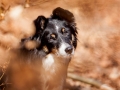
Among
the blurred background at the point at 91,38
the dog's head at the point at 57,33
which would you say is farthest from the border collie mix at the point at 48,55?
the blurred background at the point at 91,38

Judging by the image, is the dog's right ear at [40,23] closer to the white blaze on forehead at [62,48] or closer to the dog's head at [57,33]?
the dog's head at [57,33]

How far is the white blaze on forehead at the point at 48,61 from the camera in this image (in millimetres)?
4762

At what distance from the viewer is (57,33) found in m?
4.61

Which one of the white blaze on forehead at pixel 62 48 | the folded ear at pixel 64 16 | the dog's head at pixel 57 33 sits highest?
the folded ear at pixel 64 16

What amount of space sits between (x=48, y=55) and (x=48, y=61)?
0.40 feet

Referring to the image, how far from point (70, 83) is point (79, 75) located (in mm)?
242

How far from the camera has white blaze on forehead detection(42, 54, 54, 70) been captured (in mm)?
4762

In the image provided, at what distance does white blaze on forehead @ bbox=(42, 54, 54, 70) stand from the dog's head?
10cm

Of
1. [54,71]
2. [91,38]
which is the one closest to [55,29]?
[54,71]

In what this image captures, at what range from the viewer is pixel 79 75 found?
5676 mm

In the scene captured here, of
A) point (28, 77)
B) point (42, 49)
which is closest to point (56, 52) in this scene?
point (42, 49)

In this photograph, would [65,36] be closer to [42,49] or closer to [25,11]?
[42,49]

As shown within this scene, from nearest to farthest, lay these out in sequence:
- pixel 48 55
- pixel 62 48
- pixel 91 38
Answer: pixel 62 48 → pixel 48 55 → pixel 91 38

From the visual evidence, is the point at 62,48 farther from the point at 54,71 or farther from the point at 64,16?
the point at 54,71
